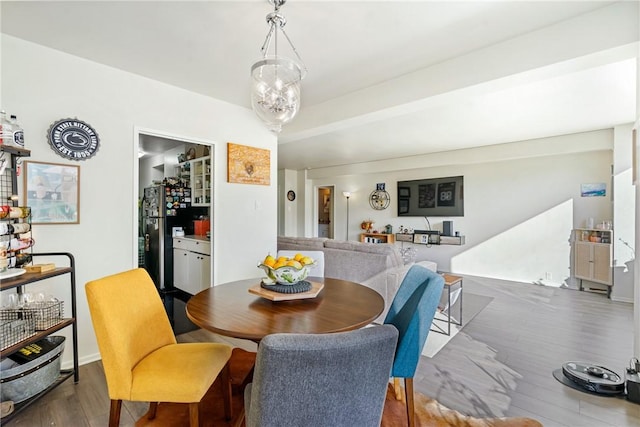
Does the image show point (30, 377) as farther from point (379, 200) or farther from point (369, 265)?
point (379, 200)

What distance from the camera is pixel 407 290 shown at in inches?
67.9

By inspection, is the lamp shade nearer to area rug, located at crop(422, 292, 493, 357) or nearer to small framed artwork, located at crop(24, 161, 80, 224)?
small framed artwork, located at crop(24, 161, 80, 224)

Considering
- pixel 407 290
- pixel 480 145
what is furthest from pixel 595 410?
pixel 480 145

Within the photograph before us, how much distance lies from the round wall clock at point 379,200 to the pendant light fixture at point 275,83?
5700 mm

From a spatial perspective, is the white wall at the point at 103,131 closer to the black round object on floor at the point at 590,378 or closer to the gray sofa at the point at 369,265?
the gray sofa at the point at 369,265

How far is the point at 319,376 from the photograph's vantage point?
29.7 inches

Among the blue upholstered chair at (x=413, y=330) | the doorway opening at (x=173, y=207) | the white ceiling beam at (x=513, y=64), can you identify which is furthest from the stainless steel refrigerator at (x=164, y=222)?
the blue upholstered chair at (x=413, y=330)

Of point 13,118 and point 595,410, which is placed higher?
point 13,118

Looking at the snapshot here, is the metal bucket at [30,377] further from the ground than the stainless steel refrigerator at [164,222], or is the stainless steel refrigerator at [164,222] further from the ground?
the stainless steel refrigerator at [164,222]

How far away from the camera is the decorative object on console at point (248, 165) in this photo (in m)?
3.31

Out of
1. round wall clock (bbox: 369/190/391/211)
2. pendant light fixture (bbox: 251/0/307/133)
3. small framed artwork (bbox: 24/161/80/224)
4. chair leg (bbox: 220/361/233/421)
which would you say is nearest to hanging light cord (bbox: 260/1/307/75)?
pendant light fixture (bbox: 251/0/307/133)

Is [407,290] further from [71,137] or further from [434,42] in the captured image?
[71,137]

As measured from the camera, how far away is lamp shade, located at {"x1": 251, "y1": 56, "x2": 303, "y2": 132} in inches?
69.2

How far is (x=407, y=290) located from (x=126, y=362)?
1.49 m
